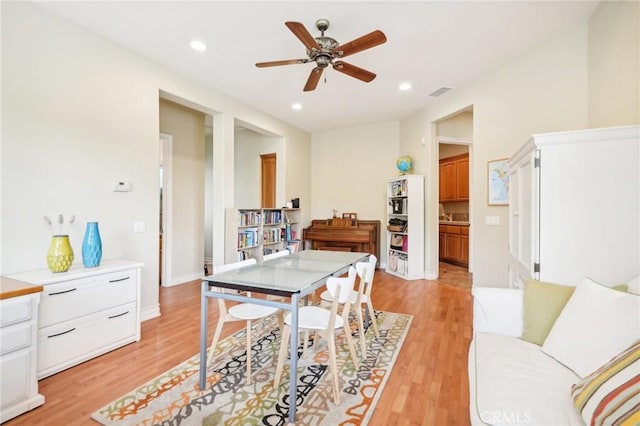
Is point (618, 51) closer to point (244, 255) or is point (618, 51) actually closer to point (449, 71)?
point (449, 71)

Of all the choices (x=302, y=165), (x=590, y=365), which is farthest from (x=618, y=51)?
(x=302, y=165)

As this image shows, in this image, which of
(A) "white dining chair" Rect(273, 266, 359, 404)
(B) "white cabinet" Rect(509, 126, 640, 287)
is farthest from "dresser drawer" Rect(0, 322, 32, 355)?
(B) "white cabinet" Rect(509, 126, 640, 287)

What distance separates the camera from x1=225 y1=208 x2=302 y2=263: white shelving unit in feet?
13.7

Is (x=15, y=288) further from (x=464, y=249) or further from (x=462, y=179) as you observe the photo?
(x=462, y=179)

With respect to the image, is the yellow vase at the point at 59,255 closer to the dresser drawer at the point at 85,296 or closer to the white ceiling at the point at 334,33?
the dresser drawer at the point at 85,296

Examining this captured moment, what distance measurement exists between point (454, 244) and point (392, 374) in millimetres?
4683

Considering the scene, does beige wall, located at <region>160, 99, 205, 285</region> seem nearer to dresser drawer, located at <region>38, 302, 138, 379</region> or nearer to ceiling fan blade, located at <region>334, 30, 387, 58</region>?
dresser drawer, located at <region>38, 302, 138, 379</region>

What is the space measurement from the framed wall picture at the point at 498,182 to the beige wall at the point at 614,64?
35.7 inches

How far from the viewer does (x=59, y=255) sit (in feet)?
7.15

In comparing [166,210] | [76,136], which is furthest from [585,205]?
[166,210]

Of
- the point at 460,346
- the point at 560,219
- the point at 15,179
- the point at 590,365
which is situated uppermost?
the point at 15,179

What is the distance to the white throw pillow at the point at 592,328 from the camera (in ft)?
3.92

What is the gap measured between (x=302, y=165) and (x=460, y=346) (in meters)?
4.54

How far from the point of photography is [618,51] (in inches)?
88.9
